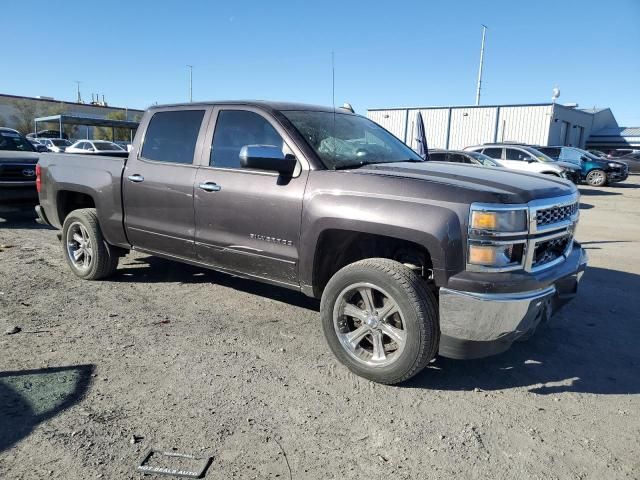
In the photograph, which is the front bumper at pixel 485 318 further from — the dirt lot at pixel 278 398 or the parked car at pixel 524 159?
the parked car at pixel 524 159

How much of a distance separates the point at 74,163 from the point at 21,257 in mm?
1946

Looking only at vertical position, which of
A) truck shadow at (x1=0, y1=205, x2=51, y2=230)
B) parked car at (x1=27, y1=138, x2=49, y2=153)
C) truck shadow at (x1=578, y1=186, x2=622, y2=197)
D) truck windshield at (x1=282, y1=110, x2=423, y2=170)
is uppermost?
truck windshield at (x1=282, y1=110, x2=423, y2=170)

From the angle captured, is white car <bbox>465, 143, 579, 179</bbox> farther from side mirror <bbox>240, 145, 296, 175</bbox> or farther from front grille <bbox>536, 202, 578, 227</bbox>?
side mirror <bbox>240, 145, 296, 175</bbox>

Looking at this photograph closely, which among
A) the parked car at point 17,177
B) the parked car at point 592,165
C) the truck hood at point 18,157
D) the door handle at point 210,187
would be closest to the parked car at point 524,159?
the parked car at point 592,165

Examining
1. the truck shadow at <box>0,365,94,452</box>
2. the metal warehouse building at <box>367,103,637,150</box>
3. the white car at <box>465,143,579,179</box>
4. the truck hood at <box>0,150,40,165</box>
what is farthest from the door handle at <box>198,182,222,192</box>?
the metal warehouse building at <box>367,103,637,150</box>

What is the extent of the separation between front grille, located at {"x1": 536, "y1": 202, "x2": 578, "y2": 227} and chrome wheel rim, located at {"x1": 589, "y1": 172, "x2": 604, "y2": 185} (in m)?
20.7

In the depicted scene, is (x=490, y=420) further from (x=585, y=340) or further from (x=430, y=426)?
(x=585, y=340)

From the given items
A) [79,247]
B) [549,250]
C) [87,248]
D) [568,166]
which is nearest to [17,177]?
[79,247]

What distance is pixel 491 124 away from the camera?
3416 centimetres

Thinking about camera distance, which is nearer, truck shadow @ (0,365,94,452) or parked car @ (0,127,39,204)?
truck shadow @ (0,365,94,452)

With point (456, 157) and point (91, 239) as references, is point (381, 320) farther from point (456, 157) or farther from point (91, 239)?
point (456, 157)

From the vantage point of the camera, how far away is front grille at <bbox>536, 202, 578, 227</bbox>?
122 inches

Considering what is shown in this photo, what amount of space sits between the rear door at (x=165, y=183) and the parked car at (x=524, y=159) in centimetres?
1540

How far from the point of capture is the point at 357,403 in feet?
10.1
